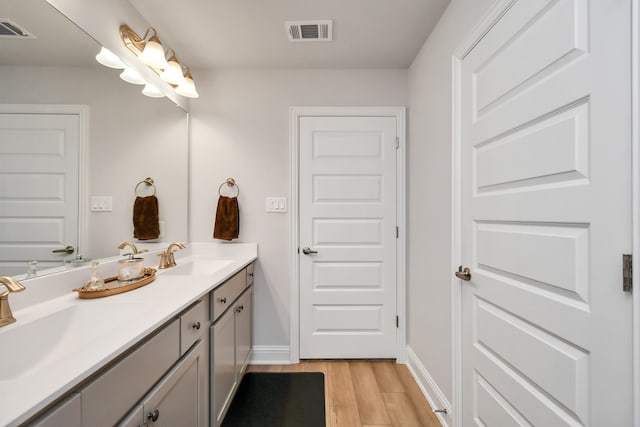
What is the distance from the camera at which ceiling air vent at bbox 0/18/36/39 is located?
3.13 feet

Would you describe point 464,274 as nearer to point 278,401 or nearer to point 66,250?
point 278,401

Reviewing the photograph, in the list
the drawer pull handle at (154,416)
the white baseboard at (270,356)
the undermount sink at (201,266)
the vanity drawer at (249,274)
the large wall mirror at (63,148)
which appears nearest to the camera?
the drawer pull handle at (154,416)

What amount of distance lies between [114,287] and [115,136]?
0.81m

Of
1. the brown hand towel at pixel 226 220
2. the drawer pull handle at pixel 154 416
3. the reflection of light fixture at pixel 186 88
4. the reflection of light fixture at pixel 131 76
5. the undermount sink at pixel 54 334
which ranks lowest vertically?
the drawer pull handle at pixel 154 416

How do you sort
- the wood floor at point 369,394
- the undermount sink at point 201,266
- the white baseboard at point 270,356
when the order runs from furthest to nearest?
the white baseboard at point 270,356, the undermount sink at point 201,266, the wood floor at point 369,394

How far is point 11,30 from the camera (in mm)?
Result: 979

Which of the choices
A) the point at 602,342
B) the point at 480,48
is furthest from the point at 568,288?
the point at 480,48

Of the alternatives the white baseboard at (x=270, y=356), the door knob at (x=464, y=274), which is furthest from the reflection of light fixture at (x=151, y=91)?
the door knob at (x=464, y=274)

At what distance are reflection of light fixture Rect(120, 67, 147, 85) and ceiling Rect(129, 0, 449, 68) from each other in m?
0.40

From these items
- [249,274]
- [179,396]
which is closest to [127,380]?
[179,396]

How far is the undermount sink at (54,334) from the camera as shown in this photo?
796 mm

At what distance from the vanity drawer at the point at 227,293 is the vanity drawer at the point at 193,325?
0.07 metres

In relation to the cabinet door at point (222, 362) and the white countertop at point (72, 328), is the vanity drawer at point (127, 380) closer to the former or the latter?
the white countertop at point (72, 328)

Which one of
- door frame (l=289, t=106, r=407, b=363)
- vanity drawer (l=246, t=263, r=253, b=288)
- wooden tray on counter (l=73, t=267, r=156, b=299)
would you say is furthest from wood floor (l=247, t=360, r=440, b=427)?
wooden tray on counter (l=73, t=267, r=156, b=299)
